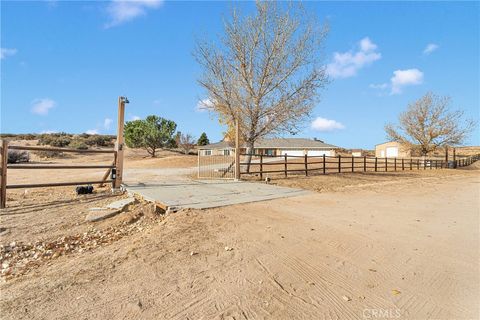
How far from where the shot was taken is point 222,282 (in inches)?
121

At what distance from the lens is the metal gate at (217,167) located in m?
13.5

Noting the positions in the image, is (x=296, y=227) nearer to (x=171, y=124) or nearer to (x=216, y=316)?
(x=216, y=316)

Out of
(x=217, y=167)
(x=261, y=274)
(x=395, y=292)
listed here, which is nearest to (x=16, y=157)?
(x=217, y=167)

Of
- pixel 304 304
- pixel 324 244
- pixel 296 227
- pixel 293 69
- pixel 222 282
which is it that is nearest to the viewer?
pixel 304 304

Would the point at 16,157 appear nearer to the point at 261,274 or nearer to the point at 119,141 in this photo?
the point at 119,141

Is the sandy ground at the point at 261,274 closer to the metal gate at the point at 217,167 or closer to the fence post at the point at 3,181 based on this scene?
the fence post at the point at 3,181

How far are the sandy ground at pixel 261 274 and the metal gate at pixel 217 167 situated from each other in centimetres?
788

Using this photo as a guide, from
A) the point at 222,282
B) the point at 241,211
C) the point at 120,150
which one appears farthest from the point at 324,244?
the point at 120,150

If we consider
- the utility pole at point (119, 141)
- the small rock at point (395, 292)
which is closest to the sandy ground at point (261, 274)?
the small rock at point (395, 292)

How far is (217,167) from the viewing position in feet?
45.1

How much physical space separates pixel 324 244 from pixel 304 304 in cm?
177

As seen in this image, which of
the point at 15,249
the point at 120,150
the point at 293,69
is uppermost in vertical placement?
the point at 293,69

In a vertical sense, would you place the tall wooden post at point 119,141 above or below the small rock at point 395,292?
above

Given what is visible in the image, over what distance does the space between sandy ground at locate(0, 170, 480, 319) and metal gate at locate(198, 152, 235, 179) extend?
25.9 feet
